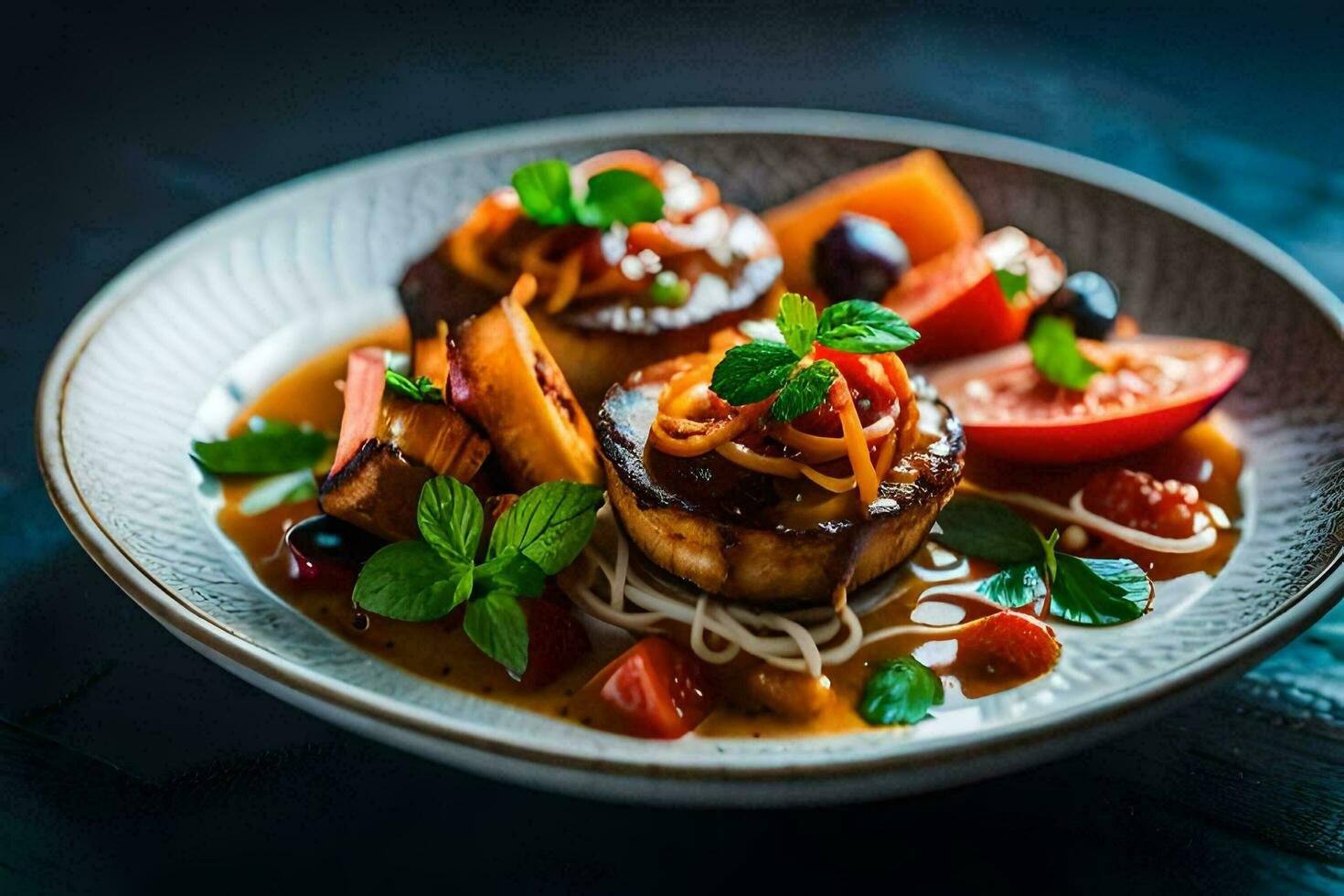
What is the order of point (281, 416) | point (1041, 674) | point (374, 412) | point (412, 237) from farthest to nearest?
point (412, 237), point (281, 416), point (374, 412), point (1041, 674)

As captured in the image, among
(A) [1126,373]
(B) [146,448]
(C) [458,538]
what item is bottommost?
(B) [146,448]

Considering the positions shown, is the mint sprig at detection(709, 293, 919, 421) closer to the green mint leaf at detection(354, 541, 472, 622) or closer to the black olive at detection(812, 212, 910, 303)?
the green mint leaf at detection(354, 541, 472, 622)

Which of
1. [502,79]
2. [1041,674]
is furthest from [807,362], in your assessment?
[502,79]

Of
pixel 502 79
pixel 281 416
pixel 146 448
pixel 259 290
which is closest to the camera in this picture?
pixel 146 448

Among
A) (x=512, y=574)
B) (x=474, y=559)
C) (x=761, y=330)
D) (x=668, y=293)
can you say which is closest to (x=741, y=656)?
(x=512, y=574)

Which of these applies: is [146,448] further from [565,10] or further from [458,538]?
[565,10]

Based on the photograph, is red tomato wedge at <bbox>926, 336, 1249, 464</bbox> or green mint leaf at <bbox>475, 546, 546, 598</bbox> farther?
red tomato wedge at <bbox>926, 336, 1249, 464</bbox>

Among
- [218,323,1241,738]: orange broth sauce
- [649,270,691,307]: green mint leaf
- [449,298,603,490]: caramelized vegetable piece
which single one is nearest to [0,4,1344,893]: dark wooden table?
[218,323,1241,738]: orange broth sauce

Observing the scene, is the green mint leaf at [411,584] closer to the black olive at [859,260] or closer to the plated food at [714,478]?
the plated food at [714,478]
